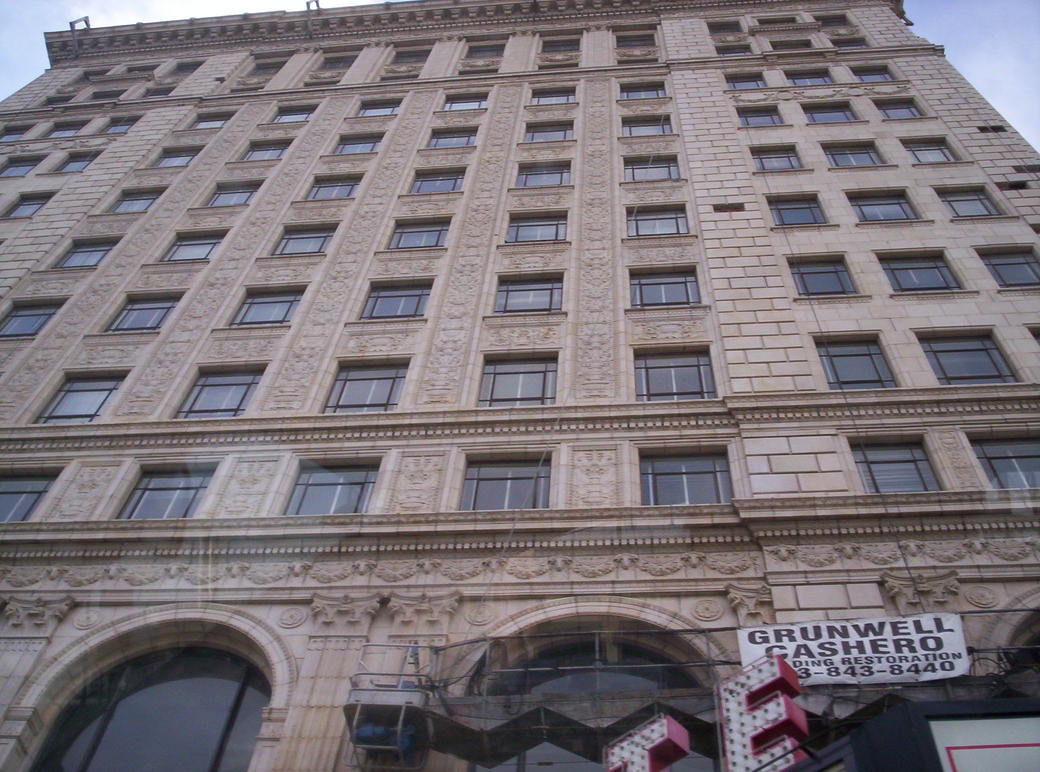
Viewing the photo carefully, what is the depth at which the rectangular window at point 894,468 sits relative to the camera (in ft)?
57.8

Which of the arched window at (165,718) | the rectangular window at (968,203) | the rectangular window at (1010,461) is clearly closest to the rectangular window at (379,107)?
the rectangular window at (968,203)

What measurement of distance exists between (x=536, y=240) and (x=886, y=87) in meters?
16.3

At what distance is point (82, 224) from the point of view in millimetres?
30438

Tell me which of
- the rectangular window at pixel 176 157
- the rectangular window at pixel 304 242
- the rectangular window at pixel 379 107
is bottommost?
the rectangular window at pixel 304 242

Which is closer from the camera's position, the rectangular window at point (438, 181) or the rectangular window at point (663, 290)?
the rectangular window at point (663, 290)

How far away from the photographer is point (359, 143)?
34.1 metres

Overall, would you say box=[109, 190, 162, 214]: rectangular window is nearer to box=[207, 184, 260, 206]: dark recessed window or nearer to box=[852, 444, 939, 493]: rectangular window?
box=[207, 184, 260, 206]: dark recessed window

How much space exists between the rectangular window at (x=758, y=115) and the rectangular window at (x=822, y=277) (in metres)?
9.76

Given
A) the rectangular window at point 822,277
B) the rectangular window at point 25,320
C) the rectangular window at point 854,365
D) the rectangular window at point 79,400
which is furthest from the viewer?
the rectangular window at point 25,320

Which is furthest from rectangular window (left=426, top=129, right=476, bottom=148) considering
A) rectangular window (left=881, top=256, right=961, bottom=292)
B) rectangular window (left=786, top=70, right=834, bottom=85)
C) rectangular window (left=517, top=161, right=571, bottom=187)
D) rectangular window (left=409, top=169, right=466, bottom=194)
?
rectangular window (left=881, top=256, right=961, bottom=292)

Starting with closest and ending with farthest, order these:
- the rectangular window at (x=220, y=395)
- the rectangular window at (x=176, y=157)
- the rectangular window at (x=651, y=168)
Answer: the rectangular window at (x=220, y=395), the rectangular window at (x=651, y=168), the rectangular window at (x=176, y=157)

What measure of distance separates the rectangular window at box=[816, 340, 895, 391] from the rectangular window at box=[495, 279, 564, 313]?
7254 millimetres

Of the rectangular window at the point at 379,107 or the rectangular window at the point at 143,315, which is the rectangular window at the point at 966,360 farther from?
the rectangular window at the point at 379,107

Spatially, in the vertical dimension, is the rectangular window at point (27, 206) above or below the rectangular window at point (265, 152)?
Result: below
